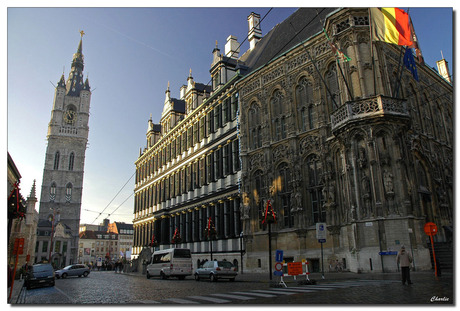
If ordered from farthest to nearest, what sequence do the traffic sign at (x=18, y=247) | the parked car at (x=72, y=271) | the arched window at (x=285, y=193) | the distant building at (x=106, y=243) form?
1. the distant building at (x=106, y=243)
2. the parked car at (x=72, y=271)
3. the arched window at (x=285, y=193)
4. the traffic sign at (x=18, y=247)

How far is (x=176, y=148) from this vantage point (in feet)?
147

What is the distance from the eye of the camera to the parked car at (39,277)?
22.5 metres

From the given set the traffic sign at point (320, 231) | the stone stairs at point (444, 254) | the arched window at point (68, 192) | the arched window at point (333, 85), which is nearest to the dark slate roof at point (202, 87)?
the arched window at point (333, 85)

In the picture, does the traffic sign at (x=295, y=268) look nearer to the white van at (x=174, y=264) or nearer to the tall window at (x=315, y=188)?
the tall window at (x=315, y=188)

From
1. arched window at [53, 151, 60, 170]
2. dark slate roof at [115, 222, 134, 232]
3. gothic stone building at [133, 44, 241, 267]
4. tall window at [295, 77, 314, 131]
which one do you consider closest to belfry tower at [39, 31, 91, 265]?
arched window at [53, 151, 60, 170]

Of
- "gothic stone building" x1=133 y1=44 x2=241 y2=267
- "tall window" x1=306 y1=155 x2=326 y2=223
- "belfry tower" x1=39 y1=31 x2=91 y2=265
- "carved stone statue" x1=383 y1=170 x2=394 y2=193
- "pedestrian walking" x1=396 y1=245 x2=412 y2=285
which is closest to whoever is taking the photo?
"pedestrian walking" x1=396 y1=245 x2=412 y2=285

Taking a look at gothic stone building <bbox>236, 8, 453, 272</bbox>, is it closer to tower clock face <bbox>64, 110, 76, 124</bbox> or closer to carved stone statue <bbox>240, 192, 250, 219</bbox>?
carved stone statue <bbox>240, 192, 250, 219</bbox>

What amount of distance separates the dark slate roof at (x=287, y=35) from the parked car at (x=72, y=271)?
1066 inches

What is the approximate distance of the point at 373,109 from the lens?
64.0ft

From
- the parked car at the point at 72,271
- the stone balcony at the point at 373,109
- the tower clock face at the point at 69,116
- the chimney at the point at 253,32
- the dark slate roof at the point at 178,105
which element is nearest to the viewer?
the stone balcony at the point at 373,109

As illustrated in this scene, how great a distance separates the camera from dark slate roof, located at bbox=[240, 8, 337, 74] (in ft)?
86.5

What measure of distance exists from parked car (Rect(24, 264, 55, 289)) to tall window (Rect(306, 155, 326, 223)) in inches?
700

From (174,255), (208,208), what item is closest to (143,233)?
(208,208)
